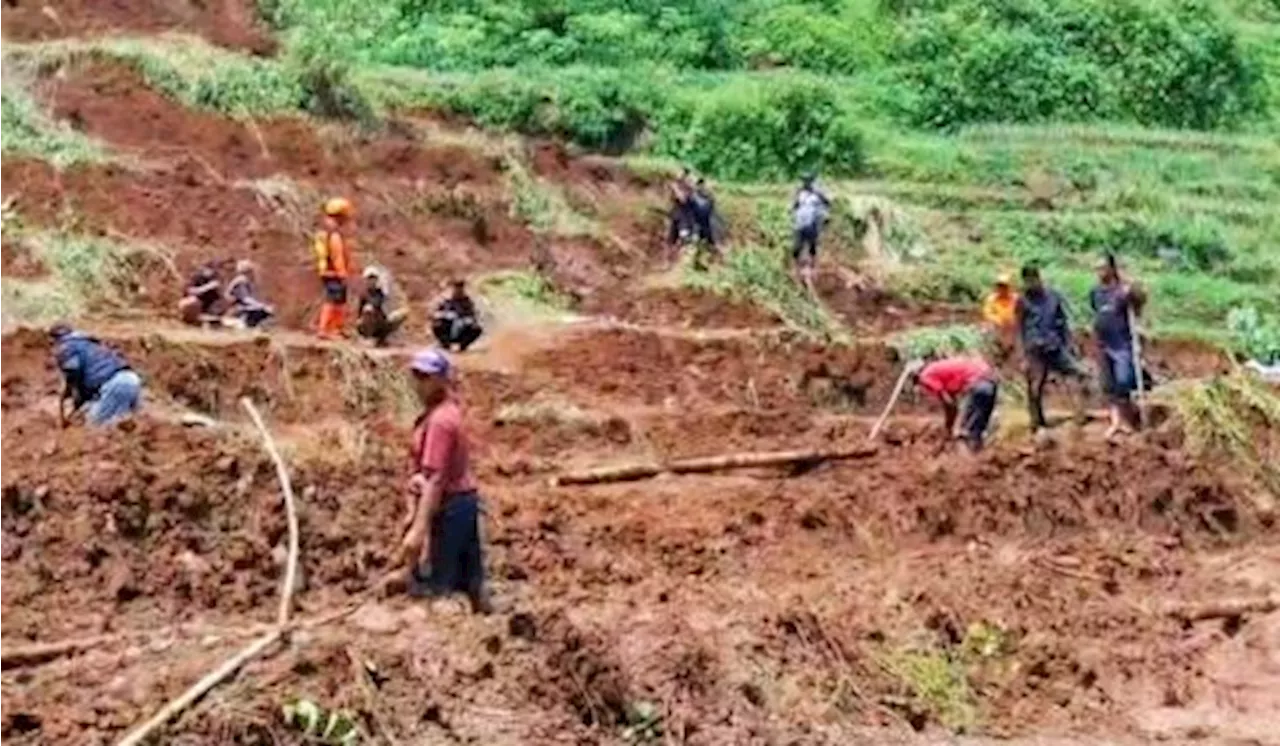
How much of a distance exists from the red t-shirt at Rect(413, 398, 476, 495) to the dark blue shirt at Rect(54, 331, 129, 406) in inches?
212

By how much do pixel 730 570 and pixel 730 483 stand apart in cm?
192

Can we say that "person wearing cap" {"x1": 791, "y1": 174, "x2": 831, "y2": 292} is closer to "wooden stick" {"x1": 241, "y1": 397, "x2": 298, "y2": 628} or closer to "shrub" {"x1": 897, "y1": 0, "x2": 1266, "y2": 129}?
"shrub" {"x1": 897, "y1": 0, "x2": 1266, "y2": 129}

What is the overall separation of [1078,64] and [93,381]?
70.6ft

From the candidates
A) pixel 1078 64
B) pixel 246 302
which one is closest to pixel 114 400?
pixel 246 302

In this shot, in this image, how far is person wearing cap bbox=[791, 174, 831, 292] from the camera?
80.6 ft

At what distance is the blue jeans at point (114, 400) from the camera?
15164mm

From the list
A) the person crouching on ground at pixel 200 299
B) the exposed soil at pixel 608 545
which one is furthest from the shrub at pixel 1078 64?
the person crouching on ground at pixel 200 299

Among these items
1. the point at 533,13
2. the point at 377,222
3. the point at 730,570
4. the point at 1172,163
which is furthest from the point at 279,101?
the point at 730,570

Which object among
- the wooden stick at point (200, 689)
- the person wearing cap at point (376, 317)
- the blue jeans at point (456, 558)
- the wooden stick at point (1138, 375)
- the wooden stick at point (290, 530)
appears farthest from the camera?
the person wearing cap at point (376, 317)

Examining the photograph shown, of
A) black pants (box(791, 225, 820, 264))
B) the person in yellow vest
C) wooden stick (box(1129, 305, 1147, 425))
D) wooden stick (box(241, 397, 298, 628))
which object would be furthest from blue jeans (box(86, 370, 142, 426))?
black pants (box(791, 225, 820, 264))

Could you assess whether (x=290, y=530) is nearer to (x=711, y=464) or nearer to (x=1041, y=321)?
(x=711, y=464)

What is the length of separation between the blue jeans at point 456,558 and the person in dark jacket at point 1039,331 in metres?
7.37

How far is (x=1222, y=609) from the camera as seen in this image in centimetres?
1402

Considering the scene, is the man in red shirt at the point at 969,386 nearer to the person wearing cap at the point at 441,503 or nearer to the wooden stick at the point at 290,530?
the wooden stick at the point at 290,530
